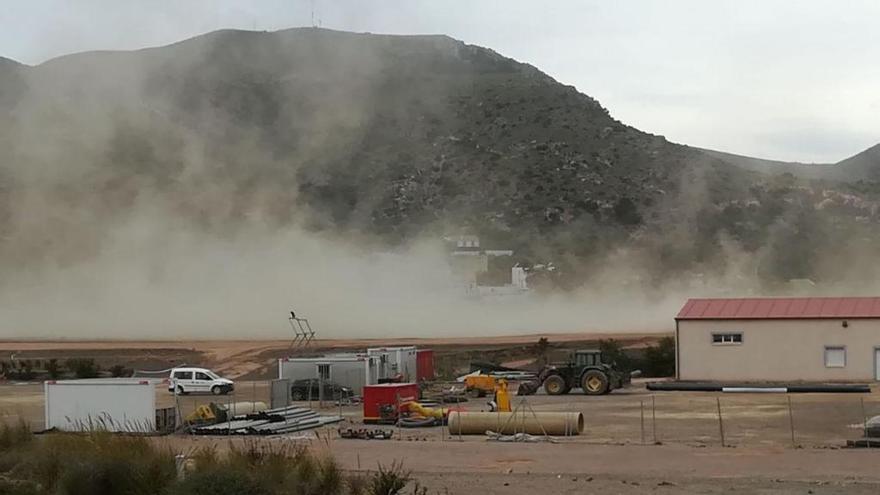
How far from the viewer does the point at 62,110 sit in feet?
401

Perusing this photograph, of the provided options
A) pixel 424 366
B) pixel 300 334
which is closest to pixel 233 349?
pixel 300 334

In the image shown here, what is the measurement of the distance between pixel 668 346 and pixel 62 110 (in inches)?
3485

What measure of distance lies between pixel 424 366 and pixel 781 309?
44.7 feet

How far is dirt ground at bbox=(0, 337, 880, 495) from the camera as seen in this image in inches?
717

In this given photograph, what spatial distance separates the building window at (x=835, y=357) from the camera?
137ft

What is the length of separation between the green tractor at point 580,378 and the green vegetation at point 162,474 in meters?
20.2

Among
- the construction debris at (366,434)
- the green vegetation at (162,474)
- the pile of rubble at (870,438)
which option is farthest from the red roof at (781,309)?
the green vegetation at (162,474)

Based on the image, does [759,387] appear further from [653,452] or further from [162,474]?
[162,474]

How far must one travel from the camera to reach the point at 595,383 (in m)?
37.4

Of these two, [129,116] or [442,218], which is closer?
[442,218]

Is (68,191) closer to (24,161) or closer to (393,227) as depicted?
(24,161)

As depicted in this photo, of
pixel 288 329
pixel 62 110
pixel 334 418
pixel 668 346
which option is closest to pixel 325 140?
pixel 62 110

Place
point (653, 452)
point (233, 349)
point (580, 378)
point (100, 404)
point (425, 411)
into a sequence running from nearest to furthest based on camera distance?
point (653, 452) → point (100, 404) → point (425, 411) → point (580, 378) → point (233, 349)

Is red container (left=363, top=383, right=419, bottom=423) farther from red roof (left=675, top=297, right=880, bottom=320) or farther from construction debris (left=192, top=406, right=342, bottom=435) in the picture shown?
red roof (left=675, top=297, right=880, bottom=320)
